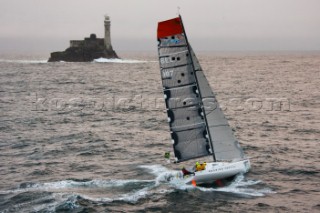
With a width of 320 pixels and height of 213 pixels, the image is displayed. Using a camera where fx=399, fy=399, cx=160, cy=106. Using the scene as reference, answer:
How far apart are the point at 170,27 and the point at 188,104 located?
4362 millimetres

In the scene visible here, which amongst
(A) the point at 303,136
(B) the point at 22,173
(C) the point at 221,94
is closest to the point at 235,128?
(A) the point at 303,136

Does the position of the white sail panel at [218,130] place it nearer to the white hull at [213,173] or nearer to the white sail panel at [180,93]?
the white sail panel at [180,93]

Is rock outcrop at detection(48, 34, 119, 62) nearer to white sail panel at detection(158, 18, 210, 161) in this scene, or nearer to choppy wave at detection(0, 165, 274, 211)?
choppy wave at detection(0, 165, 274, 211)

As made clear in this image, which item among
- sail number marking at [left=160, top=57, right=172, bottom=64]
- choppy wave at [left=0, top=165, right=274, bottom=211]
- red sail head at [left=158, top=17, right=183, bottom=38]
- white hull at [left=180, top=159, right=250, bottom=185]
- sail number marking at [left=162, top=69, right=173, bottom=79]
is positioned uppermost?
red sail head at [left=158, top=17, right=183, bottom=38]

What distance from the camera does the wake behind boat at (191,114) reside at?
2172cm

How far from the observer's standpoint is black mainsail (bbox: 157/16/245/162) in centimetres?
2167

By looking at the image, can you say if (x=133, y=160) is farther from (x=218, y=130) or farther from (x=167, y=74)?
(x=167, y=74)

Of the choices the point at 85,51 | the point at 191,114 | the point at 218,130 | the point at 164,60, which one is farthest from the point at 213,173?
the point at 85,51

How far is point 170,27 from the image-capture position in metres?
21.4

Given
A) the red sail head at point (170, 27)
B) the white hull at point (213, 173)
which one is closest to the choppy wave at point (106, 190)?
the white hull at point (213, 173)

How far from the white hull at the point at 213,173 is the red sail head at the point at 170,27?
24.9 feet

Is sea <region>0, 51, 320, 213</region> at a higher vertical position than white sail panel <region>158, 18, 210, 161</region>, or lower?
lower

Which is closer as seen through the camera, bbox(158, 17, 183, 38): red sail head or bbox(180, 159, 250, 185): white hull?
bbox(158, 17, 183, 38): red sail head

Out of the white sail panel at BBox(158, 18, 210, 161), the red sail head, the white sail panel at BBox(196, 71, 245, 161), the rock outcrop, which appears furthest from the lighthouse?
the red sail head
